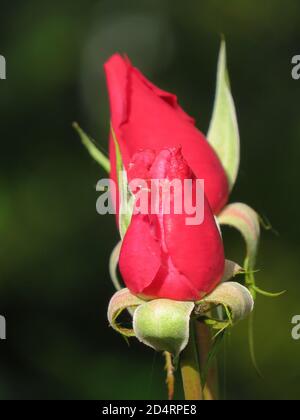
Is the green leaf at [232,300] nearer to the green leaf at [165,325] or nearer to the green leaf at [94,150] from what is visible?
the green leaf at [165,325]

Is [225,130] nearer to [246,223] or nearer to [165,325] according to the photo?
[246,223]

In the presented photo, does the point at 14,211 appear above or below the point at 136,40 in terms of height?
below

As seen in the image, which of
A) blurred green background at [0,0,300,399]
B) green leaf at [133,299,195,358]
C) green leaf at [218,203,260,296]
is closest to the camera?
green leaf at [133,299,195,358]

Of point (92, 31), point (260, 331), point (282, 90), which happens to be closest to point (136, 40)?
point (92, 31)

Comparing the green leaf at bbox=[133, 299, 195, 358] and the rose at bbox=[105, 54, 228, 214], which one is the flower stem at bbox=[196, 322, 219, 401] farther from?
the rose at bbox=[105, 54, 228, 214]

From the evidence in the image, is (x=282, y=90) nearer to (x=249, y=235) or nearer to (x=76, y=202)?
(x=76, y=202)

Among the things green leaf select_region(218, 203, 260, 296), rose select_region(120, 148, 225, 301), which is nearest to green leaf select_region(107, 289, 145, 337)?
rose select_region(120, 148, 225, 301)

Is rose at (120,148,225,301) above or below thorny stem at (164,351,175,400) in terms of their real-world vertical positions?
above

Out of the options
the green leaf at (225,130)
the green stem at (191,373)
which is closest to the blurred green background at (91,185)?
the green leaf at (225,130)
